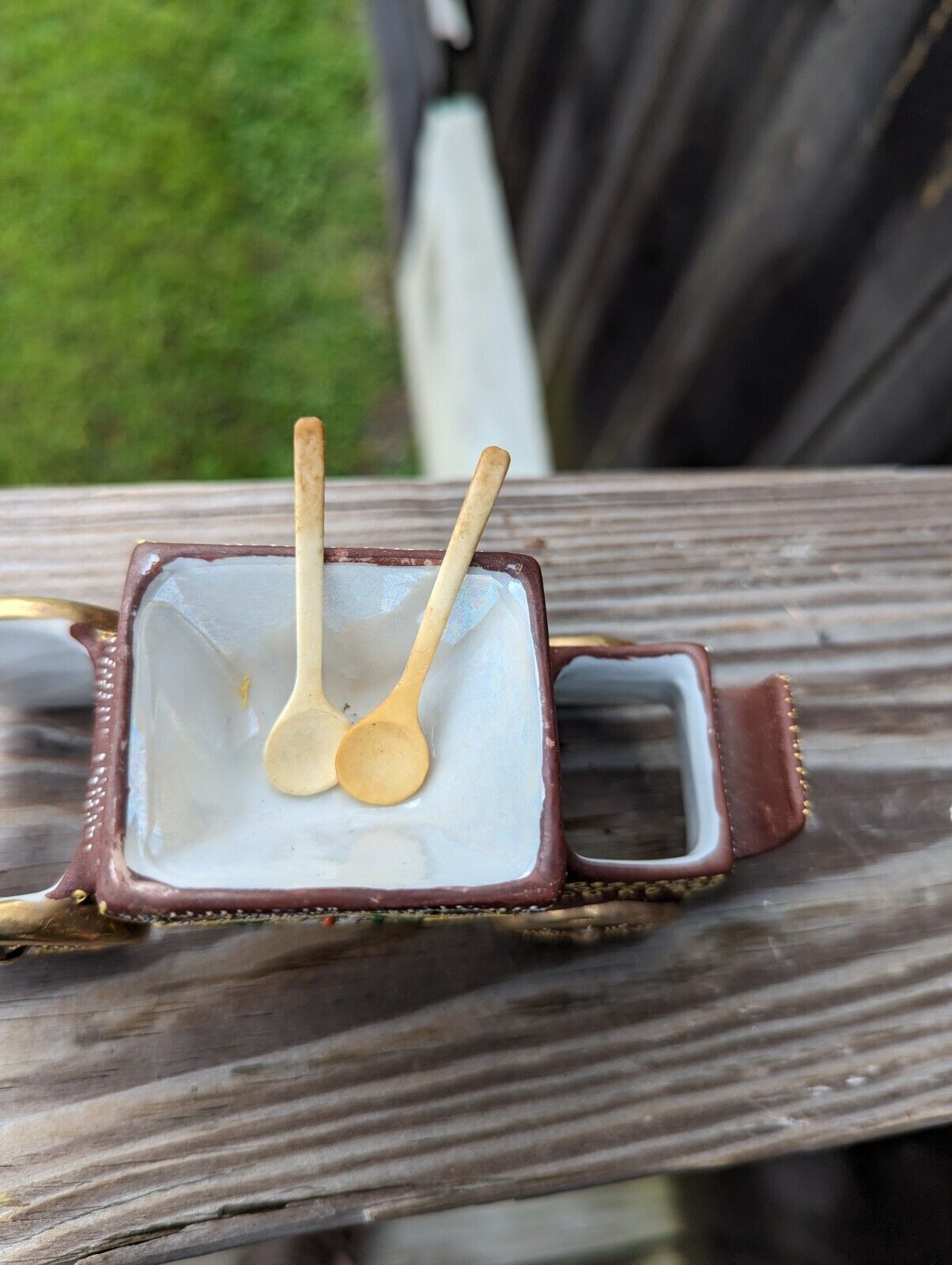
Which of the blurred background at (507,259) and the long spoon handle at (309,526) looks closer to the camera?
the long spoon handle at (309,526)

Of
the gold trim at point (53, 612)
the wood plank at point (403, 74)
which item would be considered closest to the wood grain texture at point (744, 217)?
the wood plank at point (403, 74)

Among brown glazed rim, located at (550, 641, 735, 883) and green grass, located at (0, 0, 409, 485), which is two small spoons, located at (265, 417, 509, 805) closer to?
brown glazed rim, located at (550, 641, 735, 883)

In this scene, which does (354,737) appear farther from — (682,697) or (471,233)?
(471,233)

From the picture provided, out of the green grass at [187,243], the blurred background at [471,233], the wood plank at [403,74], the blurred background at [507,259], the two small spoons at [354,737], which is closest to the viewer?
the two small spoons at [354,737]

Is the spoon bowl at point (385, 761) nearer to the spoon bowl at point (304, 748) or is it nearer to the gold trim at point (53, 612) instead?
the spoon bowl at point (304, 748)

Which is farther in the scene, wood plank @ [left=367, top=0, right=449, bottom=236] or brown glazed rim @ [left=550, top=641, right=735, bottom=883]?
wood plank @ [left=367, top=0, right=449, bottom=236]

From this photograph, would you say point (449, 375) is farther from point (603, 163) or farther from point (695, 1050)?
point (695, 1050)

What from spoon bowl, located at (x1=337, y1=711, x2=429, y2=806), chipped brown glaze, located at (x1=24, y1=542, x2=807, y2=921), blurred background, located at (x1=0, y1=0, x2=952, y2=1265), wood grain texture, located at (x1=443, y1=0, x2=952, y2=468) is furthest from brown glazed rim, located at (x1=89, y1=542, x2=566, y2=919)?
wood grain texture, located at (x1=443, y1=0, x2=952, y2=468)
